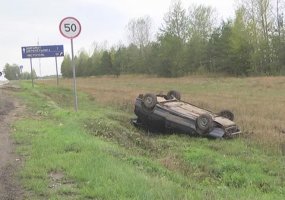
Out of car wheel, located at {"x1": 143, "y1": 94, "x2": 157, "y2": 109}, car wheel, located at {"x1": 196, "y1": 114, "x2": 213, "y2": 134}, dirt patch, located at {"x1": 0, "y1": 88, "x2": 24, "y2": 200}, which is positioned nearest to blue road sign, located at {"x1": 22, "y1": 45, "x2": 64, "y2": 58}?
dirt patch, located at {"x1": 0, "y1": 88, "x2": 24, "y2": 200}

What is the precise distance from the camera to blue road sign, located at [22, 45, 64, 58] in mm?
41919

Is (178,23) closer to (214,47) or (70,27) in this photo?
(214,47)

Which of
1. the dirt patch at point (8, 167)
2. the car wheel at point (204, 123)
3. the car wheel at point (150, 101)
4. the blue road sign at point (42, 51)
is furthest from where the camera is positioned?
the blue road sign at point (42, 51)

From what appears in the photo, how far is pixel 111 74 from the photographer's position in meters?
109

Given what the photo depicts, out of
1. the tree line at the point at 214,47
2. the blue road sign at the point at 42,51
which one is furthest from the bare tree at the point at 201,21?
the blue road sign at the point at 42,51

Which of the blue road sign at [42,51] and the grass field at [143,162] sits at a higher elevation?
the blue road sign at [42,51]

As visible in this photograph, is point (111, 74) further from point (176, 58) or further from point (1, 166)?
point (1, 166)

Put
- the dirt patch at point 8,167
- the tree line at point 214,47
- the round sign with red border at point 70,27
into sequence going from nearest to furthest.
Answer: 1. the dirt patch at point 8,167
2. the round sign with red border at point 70,27
3. the tree line at point 214,47

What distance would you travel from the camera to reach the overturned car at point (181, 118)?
13938 mm

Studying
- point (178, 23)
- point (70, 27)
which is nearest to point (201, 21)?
point (178, 23)

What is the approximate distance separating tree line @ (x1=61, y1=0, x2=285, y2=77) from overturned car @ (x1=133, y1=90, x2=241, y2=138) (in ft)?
148

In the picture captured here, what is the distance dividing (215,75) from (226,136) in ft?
176

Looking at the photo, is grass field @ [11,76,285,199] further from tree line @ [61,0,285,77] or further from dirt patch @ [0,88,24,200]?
tree line @ [61,0,285,77]

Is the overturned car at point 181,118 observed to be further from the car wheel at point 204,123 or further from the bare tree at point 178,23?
the bare tree at point 178,23
